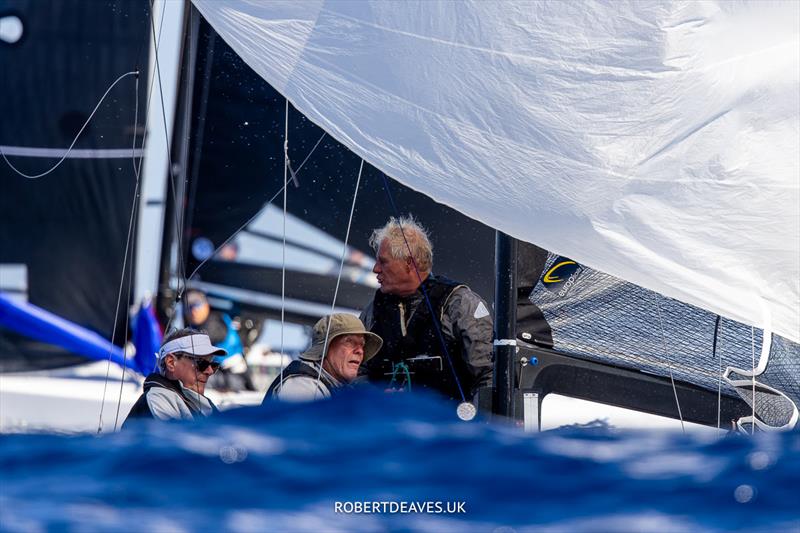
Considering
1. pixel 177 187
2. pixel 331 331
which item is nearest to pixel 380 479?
pixel 331 331

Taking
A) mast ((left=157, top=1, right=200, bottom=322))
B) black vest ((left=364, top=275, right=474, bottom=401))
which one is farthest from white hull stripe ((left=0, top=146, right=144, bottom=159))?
black vest ((left=364, top=275, right=474, bottom=401))

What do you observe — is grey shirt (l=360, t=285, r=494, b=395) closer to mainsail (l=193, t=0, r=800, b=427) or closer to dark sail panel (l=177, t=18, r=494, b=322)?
mainsail (l=193, t=0, r=800, b=427)

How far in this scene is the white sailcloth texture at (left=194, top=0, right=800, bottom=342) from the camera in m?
2.15

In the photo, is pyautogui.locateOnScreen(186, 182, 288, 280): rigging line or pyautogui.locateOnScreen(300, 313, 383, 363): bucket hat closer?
pyautogui.locateOnScreen(300, 313, 383, 363): bucket hat

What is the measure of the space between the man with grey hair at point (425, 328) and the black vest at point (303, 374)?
24 centimetres

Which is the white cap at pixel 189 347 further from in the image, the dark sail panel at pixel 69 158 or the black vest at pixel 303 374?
the dark sail panel at pixel 69 158

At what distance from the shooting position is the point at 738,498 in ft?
5.52

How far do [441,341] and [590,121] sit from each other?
62cm

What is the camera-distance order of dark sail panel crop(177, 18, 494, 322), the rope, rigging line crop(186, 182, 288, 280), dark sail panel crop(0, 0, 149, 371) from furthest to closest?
1. dark sail panel crop(0, 0, 149, 371)
2. rigging line crop(186, 182, 288, 280)
3. dark sail panel crop(177, 18, 494, 322)
4. the rope

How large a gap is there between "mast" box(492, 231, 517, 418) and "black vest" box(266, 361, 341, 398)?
0.34m

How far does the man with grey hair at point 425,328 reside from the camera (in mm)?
2607

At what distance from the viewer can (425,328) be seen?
2.63 meters

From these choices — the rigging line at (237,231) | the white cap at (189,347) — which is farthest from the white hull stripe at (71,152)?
the white cap at (189,347)

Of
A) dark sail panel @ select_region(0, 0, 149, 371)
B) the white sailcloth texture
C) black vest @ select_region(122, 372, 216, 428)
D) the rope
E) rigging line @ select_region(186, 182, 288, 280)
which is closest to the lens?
the white sailcloth texture
